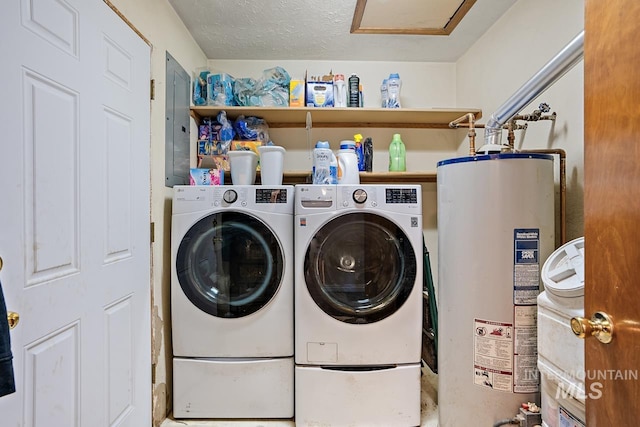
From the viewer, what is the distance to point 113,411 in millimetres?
1289

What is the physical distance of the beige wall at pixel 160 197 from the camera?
1.59 metres

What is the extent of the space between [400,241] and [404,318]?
39cm

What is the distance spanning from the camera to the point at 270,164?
77.0 inches

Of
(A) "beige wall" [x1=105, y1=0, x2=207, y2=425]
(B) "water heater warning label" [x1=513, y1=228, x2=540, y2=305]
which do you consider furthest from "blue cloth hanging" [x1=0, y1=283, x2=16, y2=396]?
(B) "water heater warning label" [x1=513, y1=228, x2=540, y2=305]

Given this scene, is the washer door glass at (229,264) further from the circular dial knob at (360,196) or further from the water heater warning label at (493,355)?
the water heater warning label at (493,355)

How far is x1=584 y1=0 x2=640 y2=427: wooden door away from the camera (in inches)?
23.9

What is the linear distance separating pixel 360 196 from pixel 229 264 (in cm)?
78

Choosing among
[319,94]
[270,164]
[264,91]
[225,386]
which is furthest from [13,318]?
[319,94]

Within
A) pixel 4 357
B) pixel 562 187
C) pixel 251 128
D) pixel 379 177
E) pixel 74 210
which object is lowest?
pixel 4 357

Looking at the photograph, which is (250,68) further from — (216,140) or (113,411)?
(113,411)

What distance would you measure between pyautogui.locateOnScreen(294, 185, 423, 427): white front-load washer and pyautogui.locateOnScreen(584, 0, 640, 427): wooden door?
3.18 feet

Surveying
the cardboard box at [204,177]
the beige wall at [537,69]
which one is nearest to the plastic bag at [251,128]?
the cardboard box at [204,177]

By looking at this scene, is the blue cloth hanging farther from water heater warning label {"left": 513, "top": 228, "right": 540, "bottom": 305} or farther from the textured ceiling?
the textured ceiling

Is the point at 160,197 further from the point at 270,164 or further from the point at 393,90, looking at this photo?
the point at 393,90
